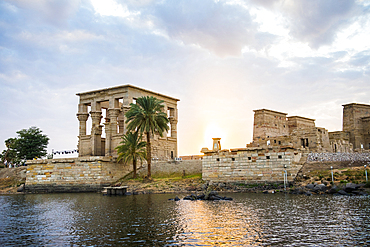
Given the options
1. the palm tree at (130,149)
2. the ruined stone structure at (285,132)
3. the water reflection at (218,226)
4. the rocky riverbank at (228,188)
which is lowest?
the water reflection at (218,226)

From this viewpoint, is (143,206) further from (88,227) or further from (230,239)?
(230,239)

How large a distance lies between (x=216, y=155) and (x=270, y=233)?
736 inches

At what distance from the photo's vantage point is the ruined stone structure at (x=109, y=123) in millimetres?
40197

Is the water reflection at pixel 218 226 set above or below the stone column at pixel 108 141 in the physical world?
below

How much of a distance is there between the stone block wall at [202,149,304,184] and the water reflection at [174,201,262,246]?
32.9ft

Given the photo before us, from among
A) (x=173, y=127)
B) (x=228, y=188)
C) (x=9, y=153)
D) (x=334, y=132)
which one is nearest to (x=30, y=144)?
(x=9, y=153)

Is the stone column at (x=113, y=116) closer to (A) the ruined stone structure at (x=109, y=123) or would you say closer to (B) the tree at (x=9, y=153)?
(A) the ruined stone structure at (x=109, y=123)

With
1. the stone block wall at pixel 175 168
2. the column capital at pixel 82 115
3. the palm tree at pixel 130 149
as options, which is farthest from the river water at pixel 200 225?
the column capital at pixel 82 115

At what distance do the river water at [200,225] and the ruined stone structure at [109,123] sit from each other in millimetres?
21122

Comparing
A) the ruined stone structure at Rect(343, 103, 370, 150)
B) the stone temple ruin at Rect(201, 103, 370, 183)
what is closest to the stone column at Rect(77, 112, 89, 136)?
the stone temple ruin at Rect(201, 103, 370, 183)

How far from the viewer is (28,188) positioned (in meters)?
36.1

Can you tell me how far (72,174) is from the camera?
35125 millimetres

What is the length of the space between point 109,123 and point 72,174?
8612mm

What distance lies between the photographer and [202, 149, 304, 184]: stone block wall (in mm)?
27750
